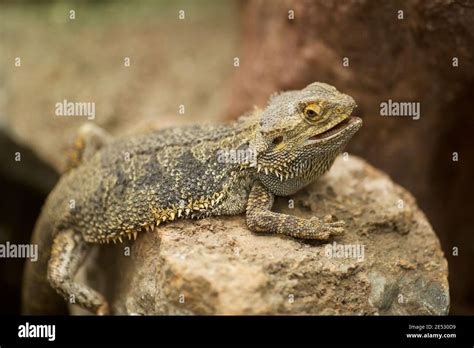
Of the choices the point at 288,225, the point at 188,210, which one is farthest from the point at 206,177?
the point at 288,225

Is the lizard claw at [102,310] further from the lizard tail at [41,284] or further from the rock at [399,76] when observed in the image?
the rock at [399,76]

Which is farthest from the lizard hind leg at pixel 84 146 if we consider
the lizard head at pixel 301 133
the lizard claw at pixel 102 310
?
the lizard head at pixel 301 133

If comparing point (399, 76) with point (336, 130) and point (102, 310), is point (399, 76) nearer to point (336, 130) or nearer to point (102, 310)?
point (336, 130)

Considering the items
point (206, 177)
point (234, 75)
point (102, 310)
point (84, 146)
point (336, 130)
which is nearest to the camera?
point (336, 130)

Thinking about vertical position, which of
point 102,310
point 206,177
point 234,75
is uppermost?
point 234,75
